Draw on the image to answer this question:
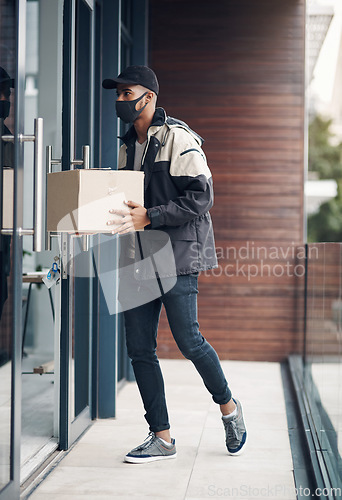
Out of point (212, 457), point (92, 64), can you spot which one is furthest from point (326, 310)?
point (92, 64)

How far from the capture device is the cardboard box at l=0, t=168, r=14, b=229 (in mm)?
2004

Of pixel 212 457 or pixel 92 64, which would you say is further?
pixel 92 64

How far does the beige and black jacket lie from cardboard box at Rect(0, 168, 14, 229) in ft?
1.82

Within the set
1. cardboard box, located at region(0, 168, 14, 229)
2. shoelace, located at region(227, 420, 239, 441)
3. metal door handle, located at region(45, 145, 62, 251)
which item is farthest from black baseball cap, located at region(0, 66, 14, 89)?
shoelace, located at region(227, 420, 239, 441)

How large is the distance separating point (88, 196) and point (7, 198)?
269mm

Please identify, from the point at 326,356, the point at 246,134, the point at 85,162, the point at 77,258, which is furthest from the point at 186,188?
the point at 246,134

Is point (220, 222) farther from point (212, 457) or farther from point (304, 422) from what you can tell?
point (212, 457)

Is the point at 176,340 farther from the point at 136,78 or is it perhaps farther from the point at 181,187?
the point at 136,78

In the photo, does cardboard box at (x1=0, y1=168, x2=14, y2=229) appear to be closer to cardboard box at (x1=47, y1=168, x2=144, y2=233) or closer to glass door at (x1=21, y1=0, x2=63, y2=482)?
cardboard box at (x1=47, y1=168, x2=144, y2=233)

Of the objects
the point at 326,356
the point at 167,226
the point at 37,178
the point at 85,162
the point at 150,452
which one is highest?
the point at 85,162

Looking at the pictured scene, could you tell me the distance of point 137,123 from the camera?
8.43 ft

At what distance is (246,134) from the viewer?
16.2 ft

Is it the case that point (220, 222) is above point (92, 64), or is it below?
below

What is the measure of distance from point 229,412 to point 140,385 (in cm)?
36
